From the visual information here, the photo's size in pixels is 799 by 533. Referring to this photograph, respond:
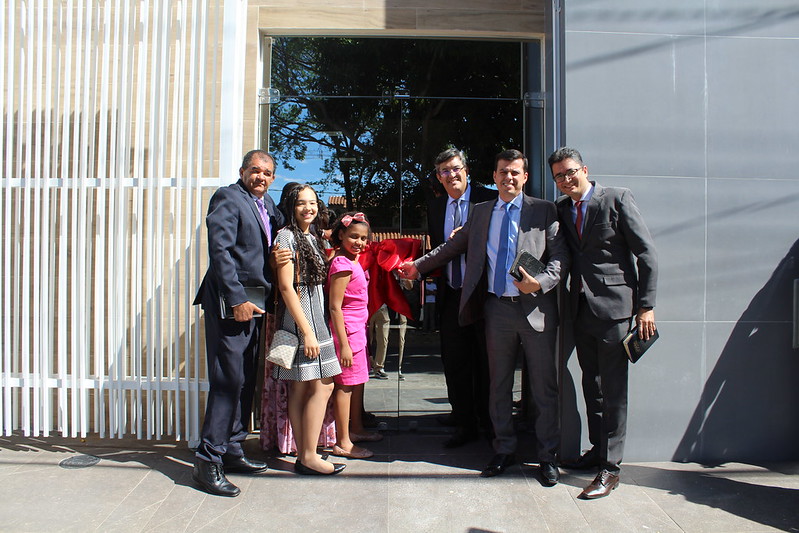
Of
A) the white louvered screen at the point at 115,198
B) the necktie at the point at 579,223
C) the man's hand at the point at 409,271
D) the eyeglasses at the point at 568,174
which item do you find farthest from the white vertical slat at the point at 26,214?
the necktie at the point at 579,223

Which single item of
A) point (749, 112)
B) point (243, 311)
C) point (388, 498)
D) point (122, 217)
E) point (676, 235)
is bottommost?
point (388, 498)

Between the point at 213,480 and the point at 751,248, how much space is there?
372cm

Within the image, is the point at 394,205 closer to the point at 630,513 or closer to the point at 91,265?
the point at 91,265

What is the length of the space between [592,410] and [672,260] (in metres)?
1.13

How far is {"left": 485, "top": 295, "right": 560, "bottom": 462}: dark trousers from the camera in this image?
3.63 metres

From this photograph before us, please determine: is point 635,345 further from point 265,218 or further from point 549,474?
point 265,218

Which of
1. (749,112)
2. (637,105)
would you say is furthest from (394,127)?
(749,112)

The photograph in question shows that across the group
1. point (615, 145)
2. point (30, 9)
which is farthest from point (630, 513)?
point (30, 9)

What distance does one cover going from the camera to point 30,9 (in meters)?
4.14

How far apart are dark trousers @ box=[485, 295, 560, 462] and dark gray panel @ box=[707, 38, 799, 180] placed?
1.65 m

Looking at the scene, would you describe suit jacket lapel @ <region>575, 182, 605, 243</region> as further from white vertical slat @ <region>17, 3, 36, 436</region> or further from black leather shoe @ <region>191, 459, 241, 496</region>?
white vertical slat @ <region>17, 3, 36, 436</region>

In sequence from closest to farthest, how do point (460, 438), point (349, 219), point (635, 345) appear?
point (635, 345)
point (349, 219)
point (460, 438)

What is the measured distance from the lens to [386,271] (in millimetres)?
4473

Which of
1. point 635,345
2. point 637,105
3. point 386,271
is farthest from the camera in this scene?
point 386,271
